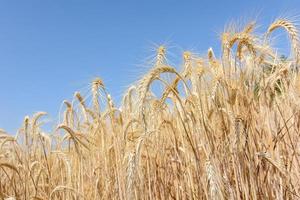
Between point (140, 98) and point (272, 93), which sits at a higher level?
point (272, 93)

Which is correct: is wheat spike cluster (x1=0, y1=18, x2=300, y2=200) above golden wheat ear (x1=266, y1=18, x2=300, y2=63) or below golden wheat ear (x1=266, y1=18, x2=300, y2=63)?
below

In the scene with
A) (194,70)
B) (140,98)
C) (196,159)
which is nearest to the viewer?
(140,98)

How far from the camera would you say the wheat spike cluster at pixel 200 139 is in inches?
79.2

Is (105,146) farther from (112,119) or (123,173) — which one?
(123,173)

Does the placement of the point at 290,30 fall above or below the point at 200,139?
above

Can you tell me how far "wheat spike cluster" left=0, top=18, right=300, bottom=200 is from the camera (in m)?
2.01

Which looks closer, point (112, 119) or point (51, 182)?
point (112, 119)

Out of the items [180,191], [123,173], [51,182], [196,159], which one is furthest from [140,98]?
[51,182]

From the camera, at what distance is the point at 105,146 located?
2.66 metres

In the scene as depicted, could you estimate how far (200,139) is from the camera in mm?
2066

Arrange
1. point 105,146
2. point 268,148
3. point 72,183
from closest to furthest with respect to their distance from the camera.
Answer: point 268,148
point 105,146
point 72,183

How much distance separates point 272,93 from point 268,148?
81cm

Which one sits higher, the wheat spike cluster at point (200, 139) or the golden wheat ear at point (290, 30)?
the golden wheat ear at point (290, 30)

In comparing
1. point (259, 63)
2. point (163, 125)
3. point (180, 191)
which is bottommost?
point (180, 191)
